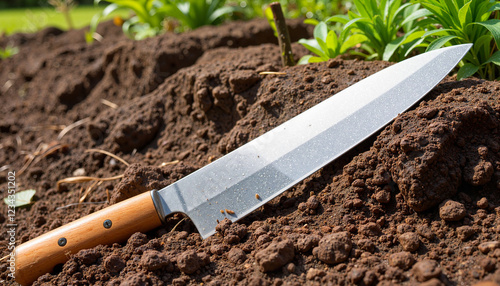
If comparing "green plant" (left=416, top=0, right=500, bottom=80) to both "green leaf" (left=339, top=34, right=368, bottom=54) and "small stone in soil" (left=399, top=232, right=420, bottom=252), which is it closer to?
"green leaf" (left=339, top=34, right=368, bottom=54)

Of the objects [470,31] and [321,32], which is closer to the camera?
[470,31]

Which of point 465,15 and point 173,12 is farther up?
point 173,12

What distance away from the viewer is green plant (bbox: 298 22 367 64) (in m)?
2.28

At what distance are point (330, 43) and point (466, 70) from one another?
74cm

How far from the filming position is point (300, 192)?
1.78 meters

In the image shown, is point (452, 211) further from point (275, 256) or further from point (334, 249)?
point (275, 256)

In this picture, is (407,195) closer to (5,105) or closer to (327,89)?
(327,89)

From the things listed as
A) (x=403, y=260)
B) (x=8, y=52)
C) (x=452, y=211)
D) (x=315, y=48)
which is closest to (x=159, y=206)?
(x=403, y=260)

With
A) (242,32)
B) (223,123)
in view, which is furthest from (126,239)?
(242,32)

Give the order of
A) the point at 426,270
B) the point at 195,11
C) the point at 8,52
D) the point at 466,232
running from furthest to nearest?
the point at 8,52, the point at 195,11, the point at 466,232, the point at 426,270

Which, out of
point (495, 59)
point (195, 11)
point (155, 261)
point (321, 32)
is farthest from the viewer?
point (195, 11)

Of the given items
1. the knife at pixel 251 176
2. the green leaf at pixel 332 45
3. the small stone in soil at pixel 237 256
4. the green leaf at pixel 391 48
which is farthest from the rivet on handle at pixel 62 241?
the green leaf at pixel 391 48

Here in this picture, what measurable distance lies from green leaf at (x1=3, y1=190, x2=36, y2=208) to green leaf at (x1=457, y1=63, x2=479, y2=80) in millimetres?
2529

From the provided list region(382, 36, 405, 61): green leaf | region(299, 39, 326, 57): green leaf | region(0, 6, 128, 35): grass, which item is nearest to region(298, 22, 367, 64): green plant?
region(299, 39, 326, 57): green leaf
